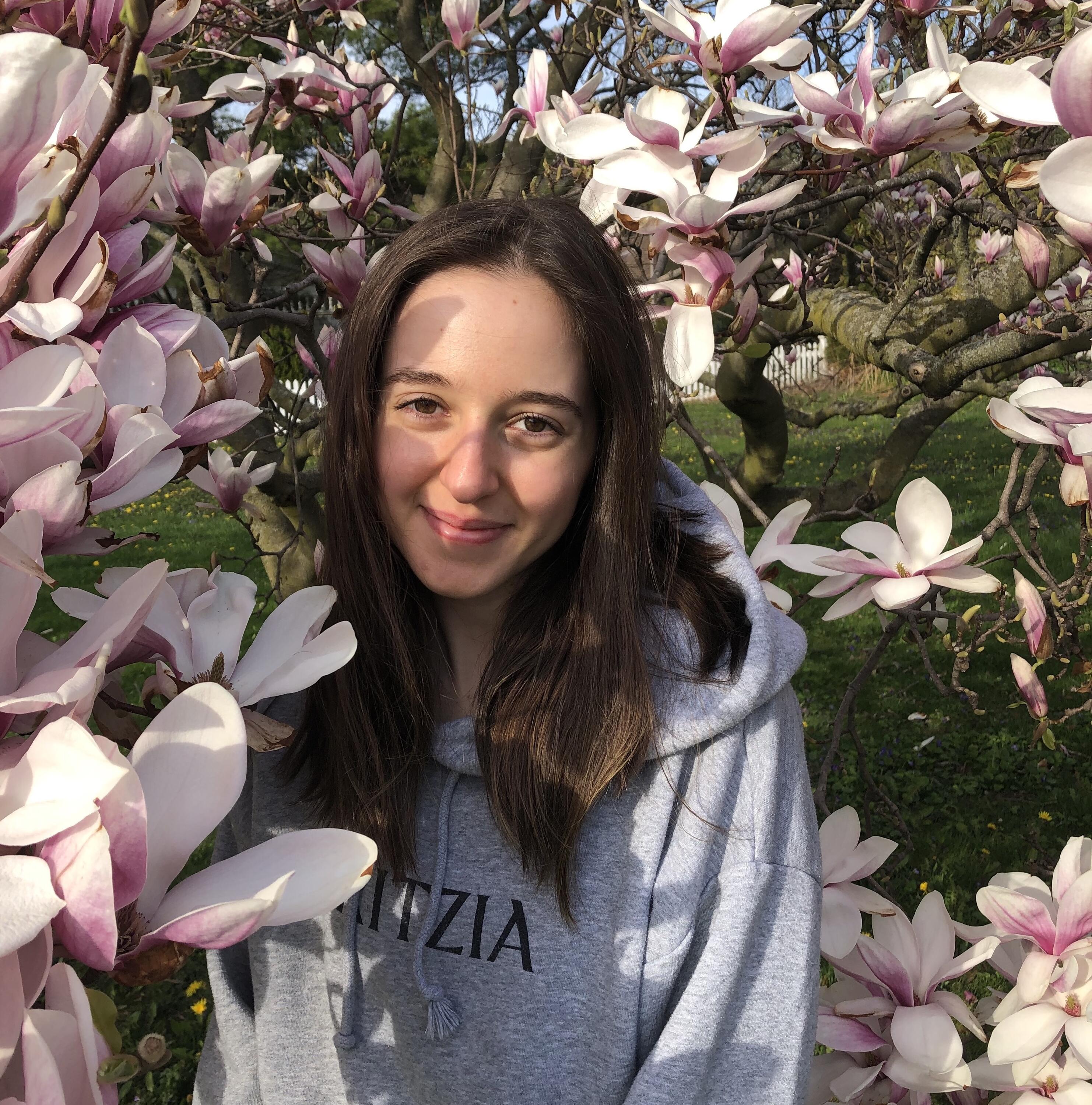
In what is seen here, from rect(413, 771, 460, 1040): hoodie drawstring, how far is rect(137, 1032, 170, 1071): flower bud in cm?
80

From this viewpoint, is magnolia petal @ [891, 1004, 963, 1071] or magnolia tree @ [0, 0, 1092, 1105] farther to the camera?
magnolia petal @ [891, 1004, 963, 1071]

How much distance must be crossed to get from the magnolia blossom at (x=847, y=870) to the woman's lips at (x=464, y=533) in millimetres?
587

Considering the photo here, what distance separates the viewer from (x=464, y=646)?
1482mm

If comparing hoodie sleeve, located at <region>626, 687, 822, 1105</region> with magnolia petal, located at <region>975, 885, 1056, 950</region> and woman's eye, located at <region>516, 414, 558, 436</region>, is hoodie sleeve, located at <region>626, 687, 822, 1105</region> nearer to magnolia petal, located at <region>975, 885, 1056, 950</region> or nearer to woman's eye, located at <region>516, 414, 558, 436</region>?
magnolia petal, located at <region>975, 885, 1056, 950</region>

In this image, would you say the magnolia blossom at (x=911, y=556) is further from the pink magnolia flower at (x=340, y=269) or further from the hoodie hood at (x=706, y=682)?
the pink magnolia flower at (x=340, y=269)

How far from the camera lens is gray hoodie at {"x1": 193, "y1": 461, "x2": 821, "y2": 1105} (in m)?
1.19

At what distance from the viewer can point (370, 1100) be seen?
1.40 metres

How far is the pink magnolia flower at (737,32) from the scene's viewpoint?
115cm

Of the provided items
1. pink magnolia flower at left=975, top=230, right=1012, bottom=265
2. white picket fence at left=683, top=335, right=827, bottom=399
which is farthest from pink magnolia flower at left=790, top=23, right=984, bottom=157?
white picket fence at left=683, top=335, right=827, bottom=399

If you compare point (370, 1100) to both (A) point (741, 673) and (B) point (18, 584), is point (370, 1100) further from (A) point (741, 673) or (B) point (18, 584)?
(B) point (18, 584)

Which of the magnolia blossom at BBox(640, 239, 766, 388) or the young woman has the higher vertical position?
the magnolia blossom at BBox(640, 239, 766, 388)

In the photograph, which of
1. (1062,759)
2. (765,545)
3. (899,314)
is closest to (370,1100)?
(765,545)

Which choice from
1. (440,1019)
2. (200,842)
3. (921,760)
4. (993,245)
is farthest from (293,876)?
(921,760)

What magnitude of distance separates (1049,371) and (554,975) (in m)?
1.62
